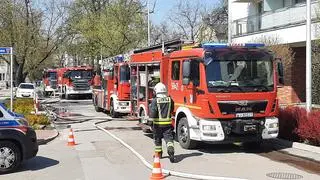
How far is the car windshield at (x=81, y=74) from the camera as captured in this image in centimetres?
4511

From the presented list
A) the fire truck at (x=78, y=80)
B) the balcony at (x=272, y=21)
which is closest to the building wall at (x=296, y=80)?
the balcony at (x=272, y=21)

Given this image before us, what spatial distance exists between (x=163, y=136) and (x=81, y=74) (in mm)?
33975

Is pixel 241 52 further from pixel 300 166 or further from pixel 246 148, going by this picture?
pixel 300 166

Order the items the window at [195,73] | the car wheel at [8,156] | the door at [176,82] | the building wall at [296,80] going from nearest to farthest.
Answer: the car wheel at [8,156] < the window at [195,73] < the door at [176,82] < the building wall at [296,80]

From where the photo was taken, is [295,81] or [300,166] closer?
[300,166]

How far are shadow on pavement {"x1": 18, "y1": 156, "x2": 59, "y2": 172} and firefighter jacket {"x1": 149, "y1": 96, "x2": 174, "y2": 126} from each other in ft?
8.28

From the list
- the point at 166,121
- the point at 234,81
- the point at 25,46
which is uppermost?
the point at 25,46

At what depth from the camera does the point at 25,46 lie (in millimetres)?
43500

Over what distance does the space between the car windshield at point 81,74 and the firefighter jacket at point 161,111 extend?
33351mm

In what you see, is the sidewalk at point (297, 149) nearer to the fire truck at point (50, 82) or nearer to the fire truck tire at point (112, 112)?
the fire truck tire at point (112, 112)

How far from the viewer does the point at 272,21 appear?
1198 inches

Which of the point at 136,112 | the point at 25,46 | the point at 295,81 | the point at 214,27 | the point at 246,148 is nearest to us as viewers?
the point at 246,148

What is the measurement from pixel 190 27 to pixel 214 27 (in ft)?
9.86

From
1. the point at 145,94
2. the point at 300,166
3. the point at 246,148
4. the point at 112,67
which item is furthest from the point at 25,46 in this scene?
the point at 300,166
